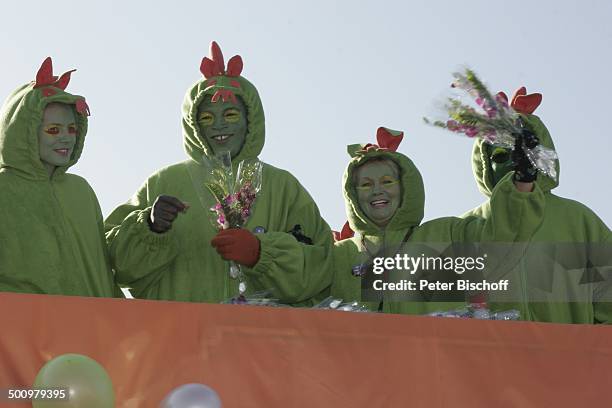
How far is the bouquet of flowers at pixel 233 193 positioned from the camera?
5844mm

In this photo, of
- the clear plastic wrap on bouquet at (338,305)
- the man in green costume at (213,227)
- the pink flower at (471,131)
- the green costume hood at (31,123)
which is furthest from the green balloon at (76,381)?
the pink flower at (471,131)

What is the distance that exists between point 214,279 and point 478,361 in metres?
1.54

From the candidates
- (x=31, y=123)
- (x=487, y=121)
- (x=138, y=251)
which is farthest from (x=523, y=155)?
(x=31, y=123)

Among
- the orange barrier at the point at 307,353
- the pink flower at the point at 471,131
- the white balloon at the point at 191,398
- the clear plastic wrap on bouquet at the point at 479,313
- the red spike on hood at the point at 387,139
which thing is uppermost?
the red spike on hood at the point at 387,139

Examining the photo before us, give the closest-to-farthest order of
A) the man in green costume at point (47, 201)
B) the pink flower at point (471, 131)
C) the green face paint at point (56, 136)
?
the man in green costume at point (47, 201) < the pink flower at point (471, 131) < the green face paint at point (56, 136)

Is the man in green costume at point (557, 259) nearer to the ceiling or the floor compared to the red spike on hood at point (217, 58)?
nearer to the floor

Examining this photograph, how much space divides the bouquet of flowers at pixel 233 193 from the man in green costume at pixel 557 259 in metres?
1.37

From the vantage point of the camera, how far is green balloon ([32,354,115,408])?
4410 mm

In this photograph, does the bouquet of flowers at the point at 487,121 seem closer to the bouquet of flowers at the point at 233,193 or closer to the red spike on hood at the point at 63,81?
the bouquet of flowers at the point at 233,193

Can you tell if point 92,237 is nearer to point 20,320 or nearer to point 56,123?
point 56,123

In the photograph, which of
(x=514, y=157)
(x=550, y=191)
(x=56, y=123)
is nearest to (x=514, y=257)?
(x=514, y=157)

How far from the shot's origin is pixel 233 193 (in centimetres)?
588

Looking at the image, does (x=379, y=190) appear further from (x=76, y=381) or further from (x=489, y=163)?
(x=76, y=381)

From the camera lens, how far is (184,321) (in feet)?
15.7
